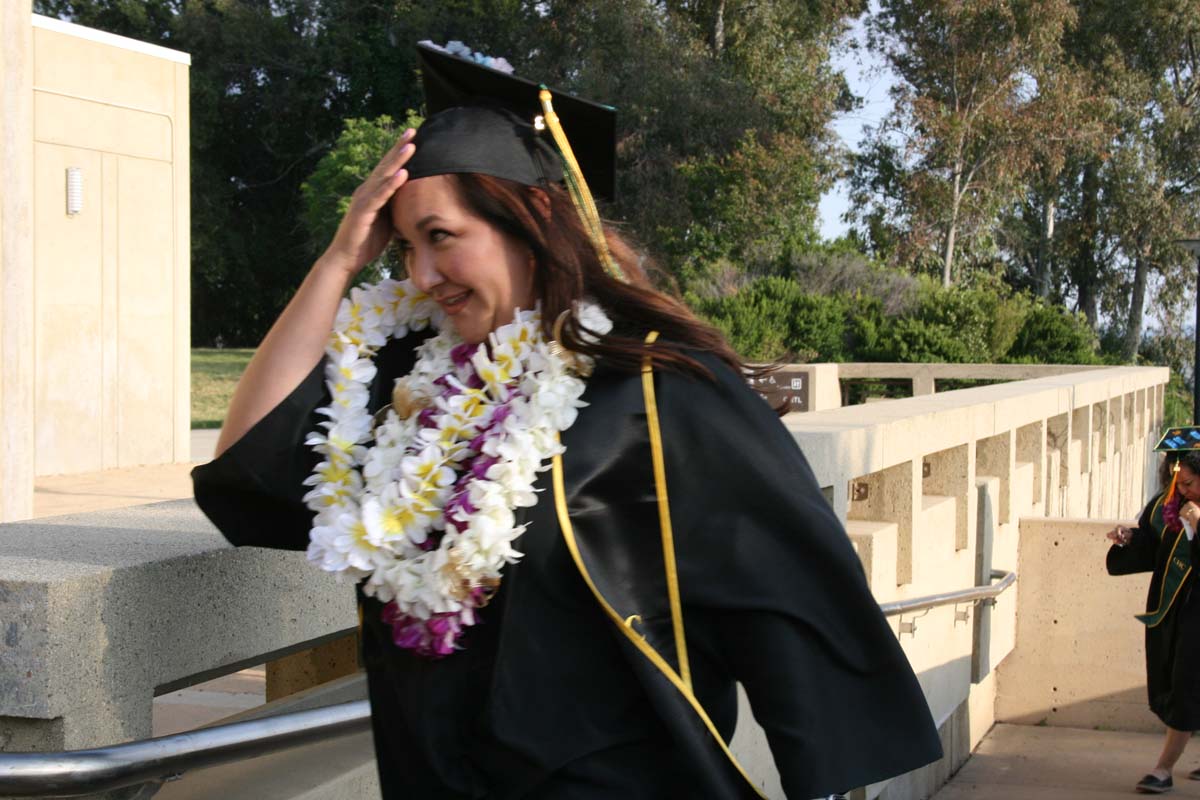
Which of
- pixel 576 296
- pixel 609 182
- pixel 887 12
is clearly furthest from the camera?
pixel 887 12

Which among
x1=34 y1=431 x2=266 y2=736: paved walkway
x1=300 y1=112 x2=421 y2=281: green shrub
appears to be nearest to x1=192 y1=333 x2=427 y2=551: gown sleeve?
x1=34 y1=431 x2=266 y2=736: paved walkway

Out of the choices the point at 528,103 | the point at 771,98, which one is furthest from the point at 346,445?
the point at 771,98

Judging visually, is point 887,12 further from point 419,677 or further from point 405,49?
point 419,677

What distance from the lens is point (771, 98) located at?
106ft

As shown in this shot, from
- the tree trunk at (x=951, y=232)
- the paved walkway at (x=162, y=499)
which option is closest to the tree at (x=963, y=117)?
the tree trunk at (x=951, y=232)

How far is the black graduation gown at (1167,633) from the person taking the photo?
7359mm

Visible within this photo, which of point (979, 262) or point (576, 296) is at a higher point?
point (979, 262)

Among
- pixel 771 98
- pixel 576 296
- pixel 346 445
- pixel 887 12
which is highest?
pixel 887 12

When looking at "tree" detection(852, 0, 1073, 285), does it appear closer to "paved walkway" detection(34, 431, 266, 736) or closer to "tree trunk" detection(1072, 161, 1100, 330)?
"tree trunk" detection(1072, 161, 1100, 330)

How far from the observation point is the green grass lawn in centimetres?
2147

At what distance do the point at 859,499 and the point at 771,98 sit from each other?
90.4 ft

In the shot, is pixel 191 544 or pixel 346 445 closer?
pixel 346 445

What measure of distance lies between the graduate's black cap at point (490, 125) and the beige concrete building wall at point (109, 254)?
1186 cm

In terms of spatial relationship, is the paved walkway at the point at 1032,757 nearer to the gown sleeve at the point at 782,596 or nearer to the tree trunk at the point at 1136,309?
the gown sleeve at the point at 782,596
